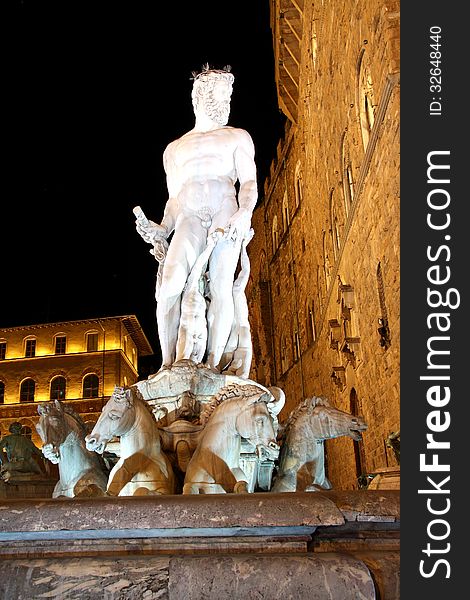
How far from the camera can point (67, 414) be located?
517 cm

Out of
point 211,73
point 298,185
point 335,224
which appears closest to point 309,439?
point 211,73

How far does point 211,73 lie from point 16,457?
271 inches

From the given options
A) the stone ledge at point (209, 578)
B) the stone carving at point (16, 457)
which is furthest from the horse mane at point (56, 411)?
the stone carving at point (16, 457)

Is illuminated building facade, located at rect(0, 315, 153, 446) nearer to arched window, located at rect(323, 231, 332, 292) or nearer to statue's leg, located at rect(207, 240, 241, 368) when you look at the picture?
arched window, located at rect(323, 231, 332, 292)

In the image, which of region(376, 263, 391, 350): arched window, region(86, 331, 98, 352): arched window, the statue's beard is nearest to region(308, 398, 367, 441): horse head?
the statue's beard

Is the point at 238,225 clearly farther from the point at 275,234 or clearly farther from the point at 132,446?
the point at 275,234

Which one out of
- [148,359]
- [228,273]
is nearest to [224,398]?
[228,273]

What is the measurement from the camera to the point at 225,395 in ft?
16.1

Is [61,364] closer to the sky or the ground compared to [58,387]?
closer to the sky

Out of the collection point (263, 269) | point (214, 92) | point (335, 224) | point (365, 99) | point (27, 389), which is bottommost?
point (27, 389)

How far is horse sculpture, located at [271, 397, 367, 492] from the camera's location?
5.03 metres

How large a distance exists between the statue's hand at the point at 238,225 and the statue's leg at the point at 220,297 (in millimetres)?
71

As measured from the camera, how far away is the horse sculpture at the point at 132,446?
14.5ft

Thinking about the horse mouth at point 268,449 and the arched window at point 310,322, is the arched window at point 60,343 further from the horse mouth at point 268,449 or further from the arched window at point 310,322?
the horse mouth at point 268,449
